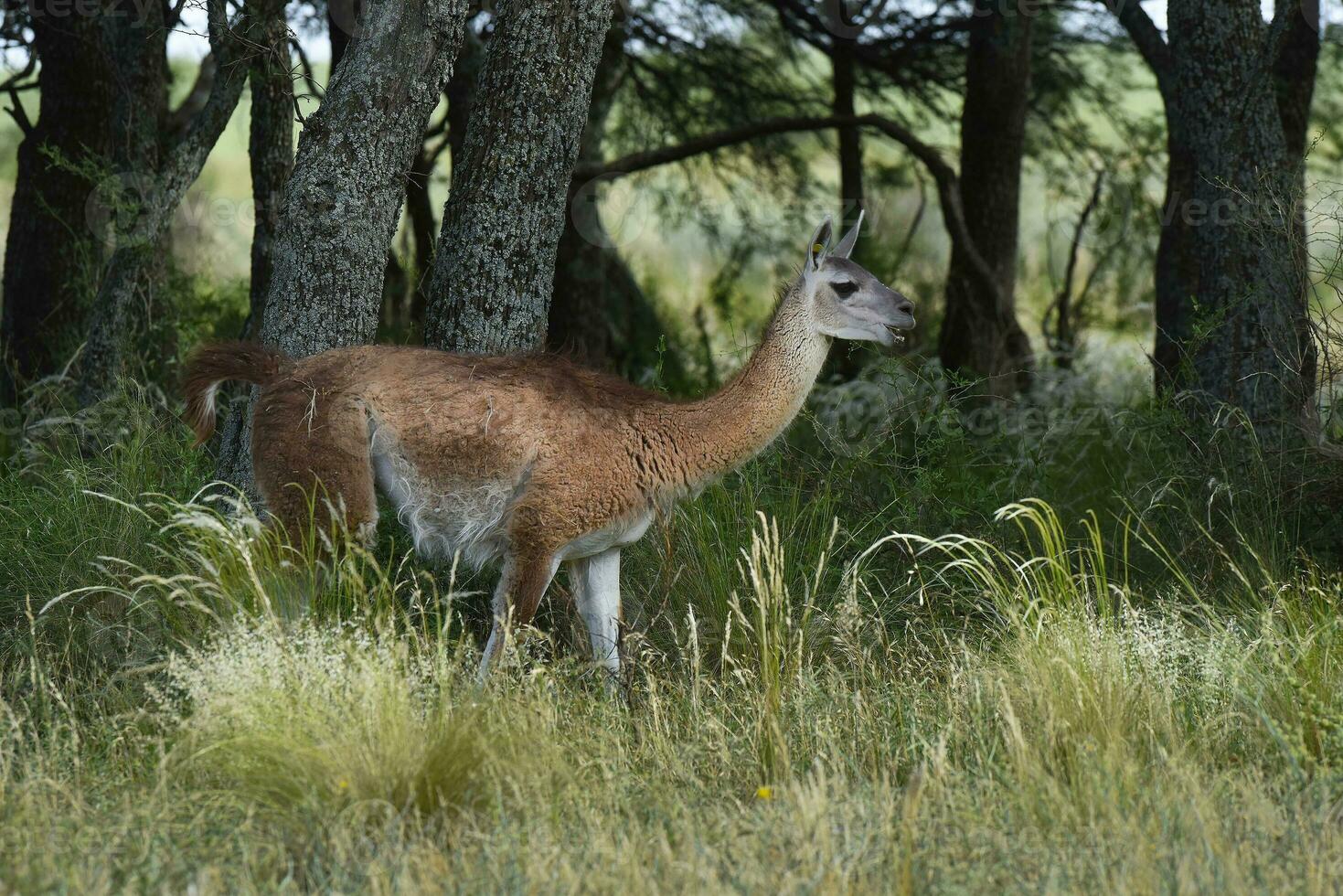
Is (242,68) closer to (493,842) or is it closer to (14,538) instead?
(14,538)

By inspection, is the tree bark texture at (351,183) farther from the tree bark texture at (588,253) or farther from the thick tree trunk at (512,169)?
the tree bark texture at (588,253)

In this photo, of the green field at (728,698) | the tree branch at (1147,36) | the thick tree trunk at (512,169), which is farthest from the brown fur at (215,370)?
the tree branch at (1147,36)

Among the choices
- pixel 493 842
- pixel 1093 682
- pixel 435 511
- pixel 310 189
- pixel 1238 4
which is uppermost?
pixel 1238 4

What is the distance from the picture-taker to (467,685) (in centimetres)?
511

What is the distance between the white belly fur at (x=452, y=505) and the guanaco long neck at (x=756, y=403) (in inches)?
20.4

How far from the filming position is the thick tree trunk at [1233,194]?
24.1ft

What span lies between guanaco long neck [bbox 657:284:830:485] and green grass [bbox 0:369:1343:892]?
2.27ft

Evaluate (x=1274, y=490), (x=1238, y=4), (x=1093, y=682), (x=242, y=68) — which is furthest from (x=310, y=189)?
(x=1238, y=4)

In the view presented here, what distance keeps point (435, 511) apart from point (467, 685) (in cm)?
101

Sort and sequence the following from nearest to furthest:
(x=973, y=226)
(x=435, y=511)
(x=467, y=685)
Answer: (x=467, y=685) → (x=435, y=511) → (x=973, y=226)

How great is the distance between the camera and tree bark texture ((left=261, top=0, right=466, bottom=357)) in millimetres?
6672

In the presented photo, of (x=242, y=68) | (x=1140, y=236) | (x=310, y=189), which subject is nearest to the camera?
(x=310, y=189)

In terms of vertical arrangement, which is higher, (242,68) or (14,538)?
(242,68)

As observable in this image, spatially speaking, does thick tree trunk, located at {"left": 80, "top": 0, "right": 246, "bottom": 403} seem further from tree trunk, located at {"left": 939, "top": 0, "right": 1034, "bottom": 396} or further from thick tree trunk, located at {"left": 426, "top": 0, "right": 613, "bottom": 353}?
tree trunk, located at {"left": 939, "top": 0, "right": 1034, "bottom": 396}
